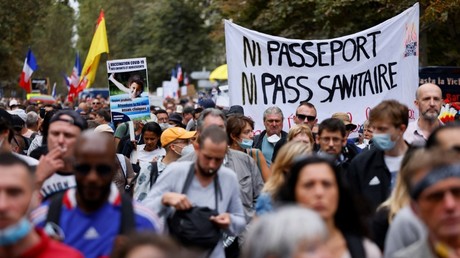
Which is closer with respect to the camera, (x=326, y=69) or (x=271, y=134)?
(x=271, y=134)

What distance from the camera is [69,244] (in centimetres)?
521

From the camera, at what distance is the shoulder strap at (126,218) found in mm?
5164

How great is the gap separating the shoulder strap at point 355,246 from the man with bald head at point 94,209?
1.04 meters

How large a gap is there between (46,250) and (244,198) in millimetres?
4314

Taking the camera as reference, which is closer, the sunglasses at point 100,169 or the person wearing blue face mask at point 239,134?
the sunglasses at point 100,169

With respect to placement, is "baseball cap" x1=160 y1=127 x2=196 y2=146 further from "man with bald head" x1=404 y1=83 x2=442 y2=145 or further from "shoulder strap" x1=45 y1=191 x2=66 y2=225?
"shoulder strap" x1=45 y1=191 x2=66 y2=225

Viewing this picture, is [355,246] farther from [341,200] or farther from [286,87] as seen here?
[286,87]

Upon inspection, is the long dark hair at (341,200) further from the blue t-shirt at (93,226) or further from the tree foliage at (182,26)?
the tree foliage at (182,26)

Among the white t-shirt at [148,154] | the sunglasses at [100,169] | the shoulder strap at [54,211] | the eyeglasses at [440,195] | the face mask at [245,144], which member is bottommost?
the white t-shirt at [148,154]

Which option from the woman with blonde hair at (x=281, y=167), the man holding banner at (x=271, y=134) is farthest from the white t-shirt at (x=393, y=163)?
the man holding banner at (x=271, y=134)

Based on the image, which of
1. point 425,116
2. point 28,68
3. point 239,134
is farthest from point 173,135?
point 28,68

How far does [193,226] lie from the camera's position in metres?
6.82

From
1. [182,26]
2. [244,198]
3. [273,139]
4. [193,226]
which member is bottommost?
[244,198]

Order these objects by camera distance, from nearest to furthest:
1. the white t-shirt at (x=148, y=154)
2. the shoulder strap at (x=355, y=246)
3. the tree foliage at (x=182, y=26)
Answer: the shoulder strap at (x=355, y=246)
the white t-shirt at (x=148, y=154)
the tree foliage at (x=182, y=26)
